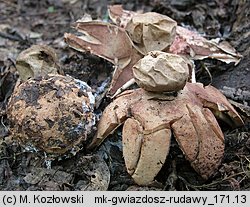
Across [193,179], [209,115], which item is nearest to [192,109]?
[209,115]

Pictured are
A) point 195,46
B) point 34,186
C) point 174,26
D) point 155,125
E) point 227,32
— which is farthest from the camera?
point 227,32

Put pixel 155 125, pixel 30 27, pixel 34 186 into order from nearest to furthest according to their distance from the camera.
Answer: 1. pixel 155 125
2. pixel 34 186
3. pixel 30 27

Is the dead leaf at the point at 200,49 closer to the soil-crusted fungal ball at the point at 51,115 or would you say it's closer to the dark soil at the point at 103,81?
the dark soil at the point at 103,81

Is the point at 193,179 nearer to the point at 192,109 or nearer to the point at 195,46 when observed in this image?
the point at 192,109

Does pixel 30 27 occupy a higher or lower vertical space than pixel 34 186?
lower

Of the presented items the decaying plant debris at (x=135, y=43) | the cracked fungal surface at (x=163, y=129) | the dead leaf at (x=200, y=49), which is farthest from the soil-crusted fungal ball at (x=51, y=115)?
the dead leaf at (x=200, y=49)

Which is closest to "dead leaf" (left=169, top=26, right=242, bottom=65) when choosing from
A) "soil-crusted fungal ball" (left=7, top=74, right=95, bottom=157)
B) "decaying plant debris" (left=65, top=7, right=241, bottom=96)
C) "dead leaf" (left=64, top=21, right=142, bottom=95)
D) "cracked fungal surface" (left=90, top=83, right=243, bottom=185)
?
"decaying plant debris" (left=65, top=7, right=241, bottom=96)
